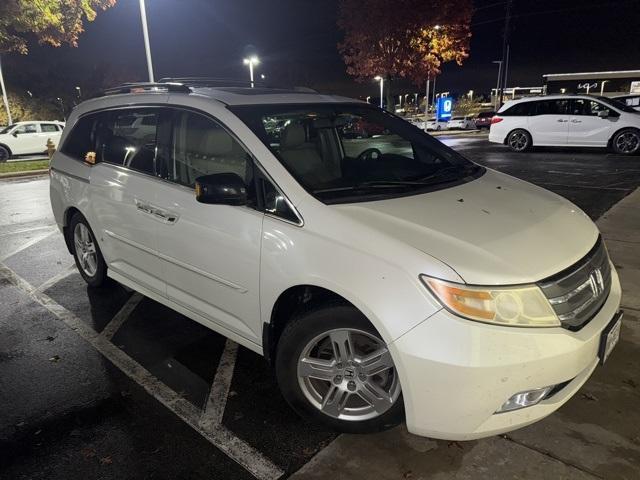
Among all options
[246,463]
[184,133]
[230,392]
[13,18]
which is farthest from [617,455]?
[13,18]

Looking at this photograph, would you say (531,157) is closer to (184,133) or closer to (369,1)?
(184,133)

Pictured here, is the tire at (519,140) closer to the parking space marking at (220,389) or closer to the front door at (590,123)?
the front door at (590,123)

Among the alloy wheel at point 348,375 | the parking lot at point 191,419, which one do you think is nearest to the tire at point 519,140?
the parking lot at point 191,419

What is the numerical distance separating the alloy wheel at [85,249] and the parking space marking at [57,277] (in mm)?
465

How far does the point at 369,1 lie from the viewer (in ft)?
80.9

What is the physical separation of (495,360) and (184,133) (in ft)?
8.17

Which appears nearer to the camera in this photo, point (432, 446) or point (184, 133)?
point (432, 446)

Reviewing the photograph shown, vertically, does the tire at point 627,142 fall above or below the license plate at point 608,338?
below

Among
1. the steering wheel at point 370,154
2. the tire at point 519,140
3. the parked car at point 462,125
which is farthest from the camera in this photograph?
the parked car at point 462,125

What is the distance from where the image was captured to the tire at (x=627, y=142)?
43.9 ft

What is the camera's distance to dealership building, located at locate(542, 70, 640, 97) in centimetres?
3912

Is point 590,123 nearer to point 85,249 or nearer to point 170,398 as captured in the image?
Answer: point 85,249

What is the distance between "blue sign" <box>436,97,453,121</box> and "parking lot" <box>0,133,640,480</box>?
108ft

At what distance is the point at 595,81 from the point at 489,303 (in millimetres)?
60072
